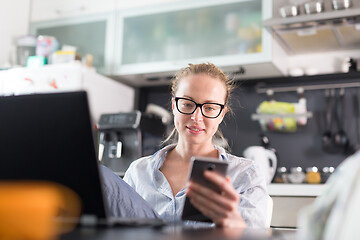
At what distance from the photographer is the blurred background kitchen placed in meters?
2.68

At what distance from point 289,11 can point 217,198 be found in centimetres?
198

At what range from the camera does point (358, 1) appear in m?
2.55

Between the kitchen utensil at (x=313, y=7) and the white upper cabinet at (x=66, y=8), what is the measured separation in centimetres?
137

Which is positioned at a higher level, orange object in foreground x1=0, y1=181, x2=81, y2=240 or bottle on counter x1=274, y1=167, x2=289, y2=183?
orange object in foreground x1=0, y1=181, x2=81, y2=240

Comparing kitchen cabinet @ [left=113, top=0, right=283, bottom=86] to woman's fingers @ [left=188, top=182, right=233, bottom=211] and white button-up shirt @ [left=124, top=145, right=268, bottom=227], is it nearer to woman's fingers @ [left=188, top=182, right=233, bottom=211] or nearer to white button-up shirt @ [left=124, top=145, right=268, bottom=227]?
white button-up shirt @ [left=124, top=145, right=268, bottom=227]

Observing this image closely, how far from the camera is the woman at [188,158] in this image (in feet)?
4.59

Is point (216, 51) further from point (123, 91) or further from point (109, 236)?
point (109, 236)

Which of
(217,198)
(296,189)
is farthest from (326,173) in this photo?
(217,198)

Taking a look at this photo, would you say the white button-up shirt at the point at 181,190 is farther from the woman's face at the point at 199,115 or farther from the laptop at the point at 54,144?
the laptop at the point at 54,144

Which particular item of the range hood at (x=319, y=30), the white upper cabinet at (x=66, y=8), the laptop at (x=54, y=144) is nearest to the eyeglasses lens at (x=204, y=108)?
the laptop at (x=54, y=144)

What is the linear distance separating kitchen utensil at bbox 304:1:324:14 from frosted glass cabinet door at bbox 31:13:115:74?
136 cm

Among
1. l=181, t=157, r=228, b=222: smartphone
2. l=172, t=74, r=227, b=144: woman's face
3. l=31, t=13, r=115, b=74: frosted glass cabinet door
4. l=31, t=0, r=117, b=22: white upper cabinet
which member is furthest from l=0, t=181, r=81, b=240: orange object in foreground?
l=31, t=0, r=117, b=22: white upper cabinet

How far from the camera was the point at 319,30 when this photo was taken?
105 inches

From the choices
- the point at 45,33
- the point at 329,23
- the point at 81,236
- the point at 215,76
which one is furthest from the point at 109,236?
the point at 45,33
